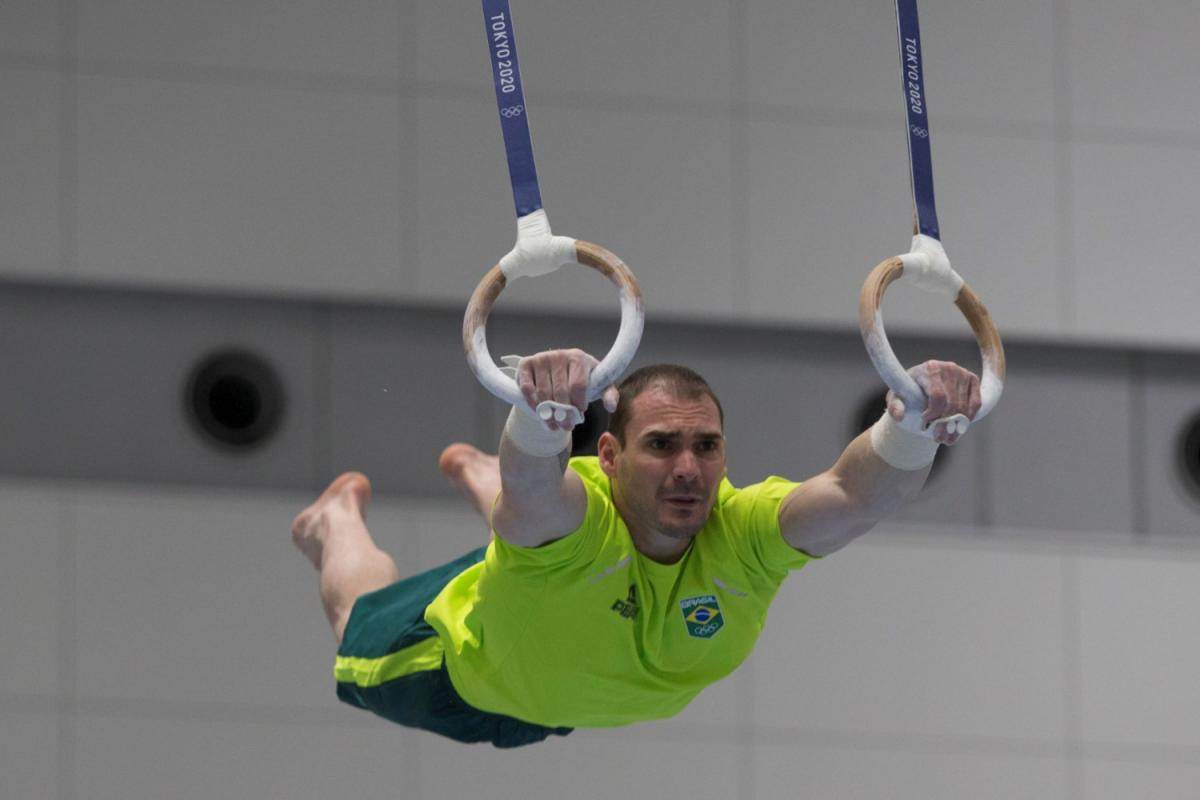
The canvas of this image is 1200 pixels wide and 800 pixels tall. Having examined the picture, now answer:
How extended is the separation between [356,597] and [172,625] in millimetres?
1963

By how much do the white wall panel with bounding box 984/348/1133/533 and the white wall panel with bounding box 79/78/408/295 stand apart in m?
2.50

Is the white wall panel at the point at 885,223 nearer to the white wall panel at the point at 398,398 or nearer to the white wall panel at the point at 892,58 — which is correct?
the white wall panel at the point at 892,58

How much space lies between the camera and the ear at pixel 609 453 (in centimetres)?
518

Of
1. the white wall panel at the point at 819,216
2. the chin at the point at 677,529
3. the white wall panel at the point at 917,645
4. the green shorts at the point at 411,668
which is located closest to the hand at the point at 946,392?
the chin at the point at 677,529

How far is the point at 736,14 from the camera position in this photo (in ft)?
28.0

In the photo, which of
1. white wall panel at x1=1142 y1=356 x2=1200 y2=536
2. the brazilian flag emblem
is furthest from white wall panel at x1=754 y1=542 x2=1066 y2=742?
the brazilian flag emblem

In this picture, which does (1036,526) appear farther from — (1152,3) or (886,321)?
(1152,3)

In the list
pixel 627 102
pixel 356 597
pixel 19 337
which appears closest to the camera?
pixel 356 597

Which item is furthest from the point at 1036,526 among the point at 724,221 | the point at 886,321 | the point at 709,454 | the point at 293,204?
the point at 709,454

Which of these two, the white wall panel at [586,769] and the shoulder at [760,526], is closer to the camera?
the shoulder at [760,526]

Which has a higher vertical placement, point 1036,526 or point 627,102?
point 627,102

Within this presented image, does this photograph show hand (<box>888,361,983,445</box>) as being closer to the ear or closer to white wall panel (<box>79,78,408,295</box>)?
the ear

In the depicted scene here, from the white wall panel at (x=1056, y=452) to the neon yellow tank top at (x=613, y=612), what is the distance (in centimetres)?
356

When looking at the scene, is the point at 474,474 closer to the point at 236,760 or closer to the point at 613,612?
the point at 613,612
